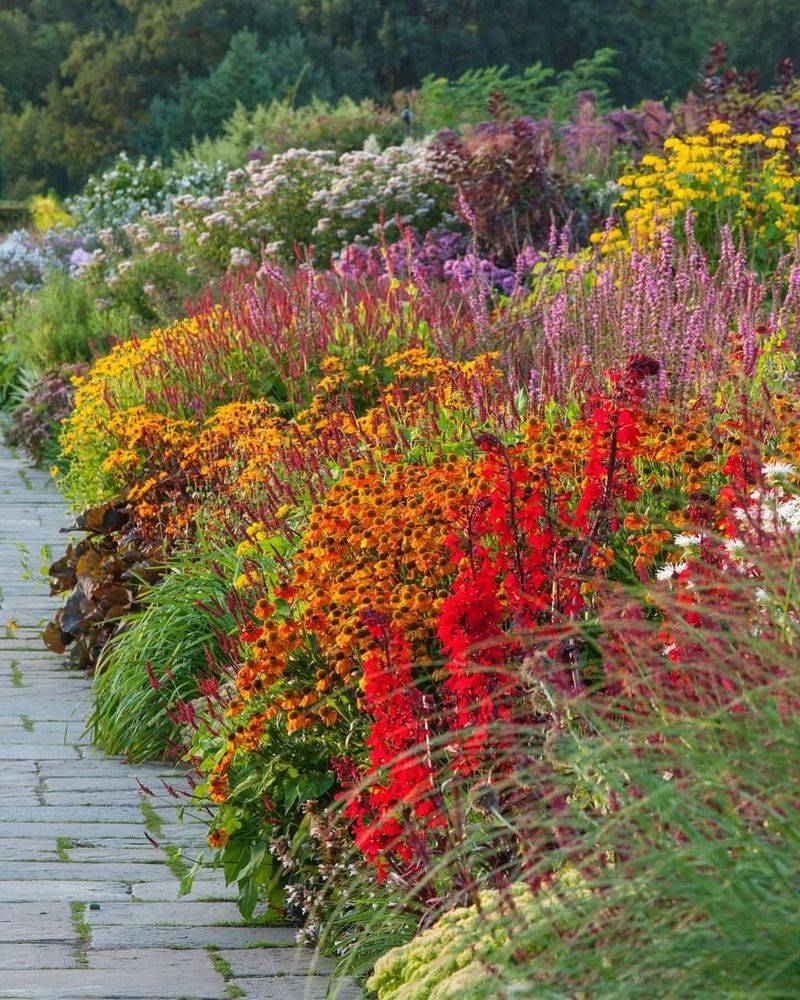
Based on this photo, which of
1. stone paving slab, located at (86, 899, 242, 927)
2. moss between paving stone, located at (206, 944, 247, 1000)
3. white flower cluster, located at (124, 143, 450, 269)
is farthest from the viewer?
white flower cluster, located at (124, 143, 450, 269)

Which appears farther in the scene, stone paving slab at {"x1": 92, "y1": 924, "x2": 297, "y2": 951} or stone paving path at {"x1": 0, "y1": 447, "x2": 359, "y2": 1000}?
stone paving slab at {"x1": 92, "y1": 924, "x2": 297, "y2": 951}

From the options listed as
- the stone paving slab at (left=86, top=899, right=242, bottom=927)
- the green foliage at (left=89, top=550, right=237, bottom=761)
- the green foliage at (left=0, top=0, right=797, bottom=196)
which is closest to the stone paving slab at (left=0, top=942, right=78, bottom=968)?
the stone paving slab at (left=86, top=899, right=242, bottom=927)

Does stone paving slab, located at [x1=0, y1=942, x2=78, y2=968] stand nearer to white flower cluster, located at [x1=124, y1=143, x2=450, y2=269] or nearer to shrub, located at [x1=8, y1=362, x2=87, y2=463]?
shrub, located at [x1=8, y1=362, x2=87, y2=463]

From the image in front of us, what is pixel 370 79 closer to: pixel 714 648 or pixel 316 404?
pixel 316 404

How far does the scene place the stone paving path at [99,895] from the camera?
3234 millimetres

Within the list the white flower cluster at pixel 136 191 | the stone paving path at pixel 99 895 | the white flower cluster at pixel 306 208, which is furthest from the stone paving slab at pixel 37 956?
the white flower cluster at pixel 136 191

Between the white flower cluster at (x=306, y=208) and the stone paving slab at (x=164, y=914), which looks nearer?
the stone paving slab at (x=164, y=914)

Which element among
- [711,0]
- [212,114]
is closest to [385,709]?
[212,114]

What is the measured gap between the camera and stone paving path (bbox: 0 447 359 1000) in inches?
127

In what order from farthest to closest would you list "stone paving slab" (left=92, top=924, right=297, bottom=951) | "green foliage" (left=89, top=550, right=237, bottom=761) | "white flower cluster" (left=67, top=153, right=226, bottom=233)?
"white flower cluster" (left=67, top=153, right=226, bottom=233) → "green foliage" (left=89, top=550, right=237, bottom=761) → "stone paving slab" (left=92, top=924, right=297, bottom=951)

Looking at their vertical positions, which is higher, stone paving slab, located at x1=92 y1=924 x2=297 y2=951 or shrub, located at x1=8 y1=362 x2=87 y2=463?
stone paving slab, located at x1=92 y1=924 x2=297 y2=951

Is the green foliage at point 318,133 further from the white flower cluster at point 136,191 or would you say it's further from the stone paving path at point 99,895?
the stone paving path at point 99,895

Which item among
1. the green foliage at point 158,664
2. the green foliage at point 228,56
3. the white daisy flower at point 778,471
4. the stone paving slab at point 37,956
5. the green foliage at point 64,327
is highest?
the white daisy flower at point 778,471

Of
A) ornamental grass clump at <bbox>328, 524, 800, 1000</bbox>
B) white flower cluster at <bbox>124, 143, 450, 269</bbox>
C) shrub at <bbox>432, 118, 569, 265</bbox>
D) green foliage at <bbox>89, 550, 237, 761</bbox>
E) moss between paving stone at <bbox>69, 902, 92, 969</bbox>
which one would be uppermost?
ornamental grass clump at <bbox>328, 524, 800, 1000</bbox>
